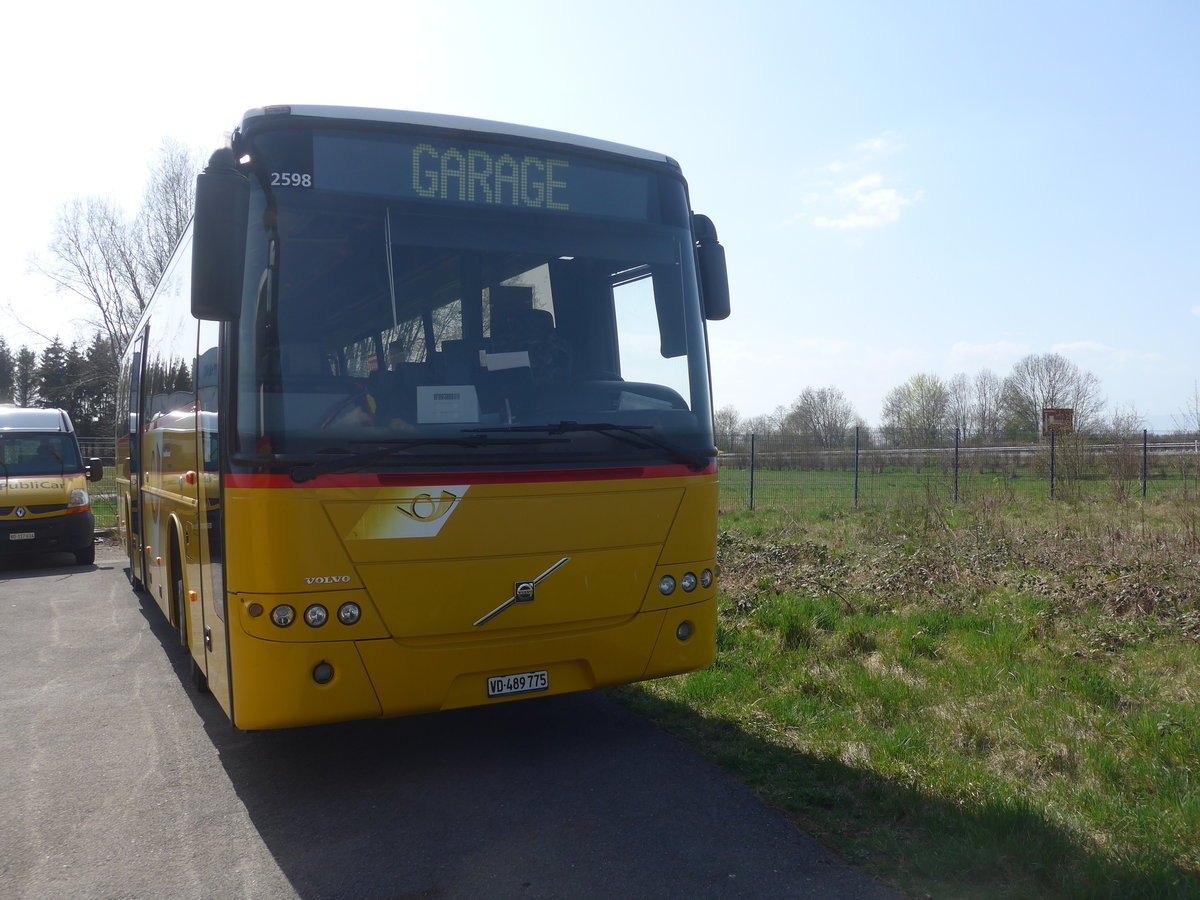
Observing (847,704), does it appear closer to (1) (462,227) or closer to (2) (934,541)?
(1) (462,227)

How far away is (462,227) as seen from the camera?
482 centimetres

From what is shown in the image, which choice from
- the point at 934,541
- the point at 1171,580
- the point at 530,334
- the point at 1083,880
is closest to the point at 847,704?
the point at 1083,880

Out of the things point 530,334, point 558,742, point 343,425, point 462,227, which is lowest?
point 558,742

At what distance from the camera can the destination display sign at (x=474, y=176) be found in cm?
459

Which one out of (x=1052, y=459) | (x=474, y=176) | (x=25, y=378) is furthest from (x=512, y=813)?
(x=25, y=378)

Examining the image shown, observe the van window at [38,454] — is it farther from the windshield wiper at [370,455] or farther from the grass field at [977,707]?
the windshield wiper at [370,455]

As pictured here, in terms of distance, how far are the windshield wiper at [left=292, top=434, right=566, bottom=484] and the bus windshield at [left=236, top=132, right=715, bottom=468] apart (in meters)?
0.01

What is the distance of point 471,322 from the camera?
4742 mm

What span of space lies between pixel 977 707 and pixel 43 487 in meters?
13.4

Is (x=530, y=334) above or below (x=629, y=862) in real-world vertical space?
above

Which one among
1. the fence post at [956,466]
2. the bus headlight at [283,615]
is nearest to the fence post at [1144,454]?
the fence post at [956,466]

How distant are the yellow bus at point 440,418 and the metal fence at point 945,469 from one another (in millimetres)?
10278

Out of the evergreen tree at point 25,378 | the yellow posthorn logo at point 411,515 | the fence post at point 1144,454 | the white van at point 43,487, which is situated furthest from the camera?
the evergreen tree at point 25,378

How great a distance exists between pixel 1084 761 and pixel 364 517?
3750mm
